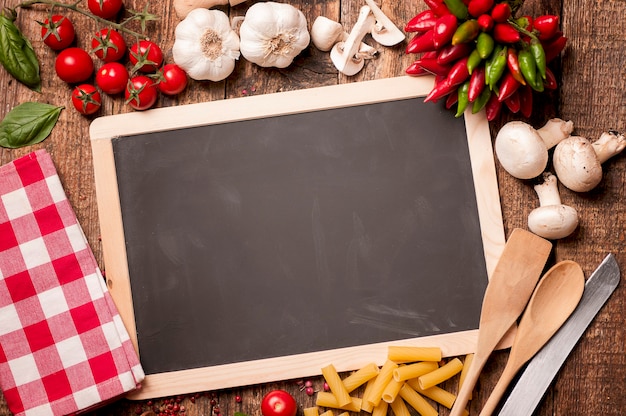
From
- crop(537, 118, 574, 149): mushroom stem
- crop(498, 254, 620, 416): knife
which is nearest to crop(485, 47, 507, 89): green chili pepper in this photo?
crop(537, 118, 574, 149): mushroom stem

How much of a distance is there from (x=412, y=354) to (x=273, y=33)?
2.83 ft

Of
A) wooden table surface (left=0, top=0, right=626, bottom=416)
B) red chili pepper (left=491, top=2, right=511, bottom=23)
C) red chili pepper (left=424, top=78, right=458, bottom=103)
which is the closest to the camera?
red chili pepper (left=491, top=2, right=511, bottom=23)

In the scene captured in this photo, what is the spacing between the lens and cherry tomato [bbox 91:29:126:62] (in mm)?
1504

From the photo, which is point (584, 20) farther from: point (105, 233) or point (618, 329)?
point (105, 233)

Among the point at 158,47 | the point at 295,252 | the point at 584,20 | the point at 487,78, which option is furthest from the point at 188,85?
the point at 584,20

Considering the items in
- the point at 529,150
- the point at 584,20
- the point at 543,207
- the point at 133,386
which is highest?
the point at 584,20

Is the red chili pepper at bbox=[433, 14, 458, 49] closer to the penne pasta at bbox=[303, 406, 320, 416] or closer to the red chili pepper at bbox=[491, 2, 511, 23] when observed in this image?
the red chili pepper at bbox=[491, 2, 511, 23]

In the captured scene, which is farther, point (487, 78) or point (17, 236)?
point (17, 236)

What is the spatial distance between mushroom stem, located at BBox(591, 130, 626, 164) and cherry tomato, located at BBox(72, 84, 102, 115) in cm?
127

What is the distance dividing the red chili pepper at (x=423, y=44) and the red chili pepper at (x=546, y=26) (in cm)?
24

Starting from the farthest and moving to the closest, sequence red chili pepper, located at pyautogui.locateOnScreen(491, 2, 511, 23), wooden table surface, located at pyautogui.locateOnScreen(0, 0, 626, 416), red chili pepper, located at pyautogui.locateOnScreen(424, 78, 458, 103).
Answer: wooden table surface, located at pyautogui.locateOnScreen(0, 0, 626, 416) → red chili pepper, located at pyautogui.locateOnScreen(424, 78, 458, 103) → red chili pepper, located at pyautogui.locateOnScreen(491, 2, 511, 23)

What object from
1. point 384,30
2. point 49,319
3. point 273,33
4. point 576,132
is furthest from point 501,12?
point 49,319

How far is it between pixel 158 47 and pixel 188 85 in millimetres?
123

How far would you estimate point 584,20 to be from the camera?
157 centimetres
